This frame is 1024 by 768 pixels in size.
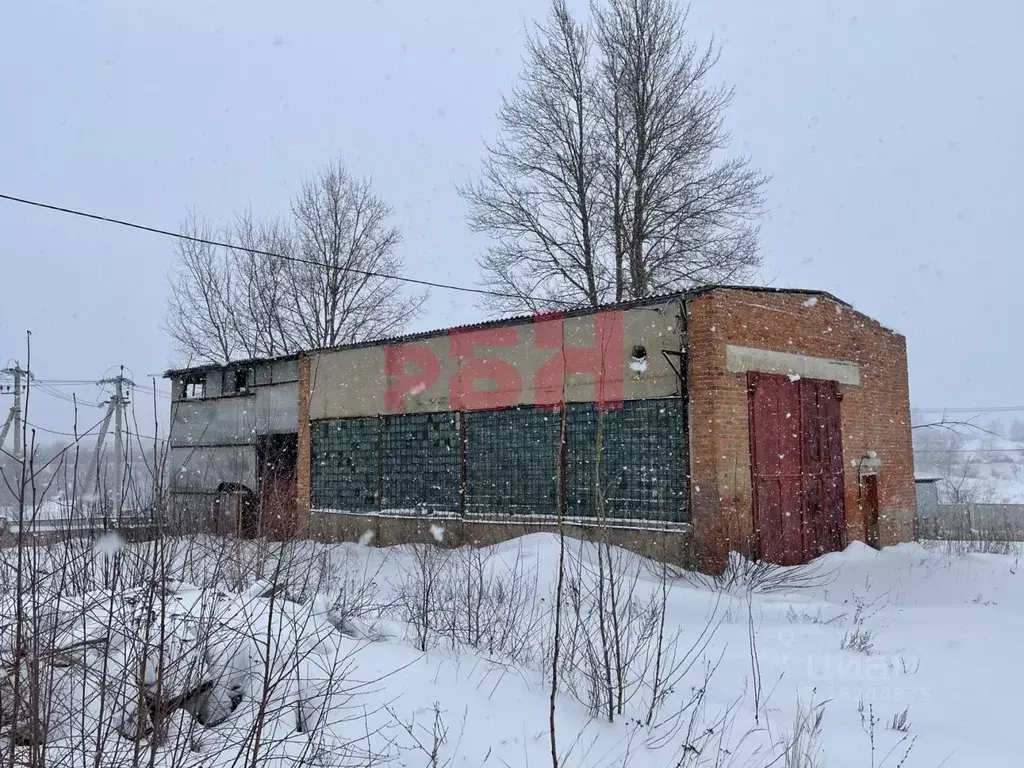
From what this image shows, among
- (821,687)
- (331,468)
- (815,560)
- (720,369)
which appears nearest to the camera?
(821,687)

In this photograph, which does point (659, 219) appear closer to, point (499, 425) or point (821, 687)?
point (499, 425)

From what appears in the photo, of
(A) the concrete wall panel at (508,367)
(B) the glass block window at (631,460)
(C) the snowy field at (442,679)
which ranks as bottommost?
(C) the snowy field at (442,679)

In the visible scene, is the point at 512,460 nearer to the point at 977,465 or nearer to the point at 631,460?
the point at 631,460

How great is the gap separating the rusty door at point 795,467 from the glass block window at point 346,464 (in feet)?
26.7

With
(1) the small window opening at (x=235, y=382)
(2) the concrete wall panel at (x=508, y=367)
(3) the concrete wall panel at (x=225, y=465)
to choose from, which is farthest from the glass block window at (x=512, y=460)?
(1) the small window opening at (x=235, y=382)

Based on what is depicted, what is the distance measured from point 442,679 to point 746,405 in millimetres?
8099

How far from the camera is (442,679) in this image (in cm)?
498

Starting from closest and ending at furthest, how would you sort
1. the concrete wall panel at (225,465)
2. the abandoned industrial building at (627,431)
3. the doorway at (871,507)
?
the abandoned industrial building at (627,431) < the doorway at (871,507) < the concrete wall panel at (225,465)

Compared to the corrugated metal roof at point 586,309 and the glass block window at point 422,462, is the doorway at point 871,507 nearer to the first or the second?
the corrugated metal roof at point 586,309

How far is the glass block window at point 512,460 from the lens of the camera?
44.0 ft

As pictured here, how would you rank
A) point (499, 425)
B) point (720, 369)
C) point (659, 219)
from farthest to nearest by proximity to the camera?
point (659, 219) < point (499, 425) < point (720, 369)

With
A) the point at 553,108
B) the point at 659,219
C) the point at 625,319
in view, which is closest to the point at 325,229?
the point at 553,108

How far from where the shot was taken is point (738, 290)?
38.8ft

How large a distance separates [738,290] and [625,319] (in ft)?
6.05
